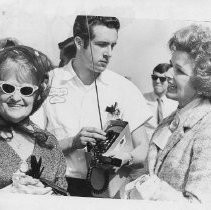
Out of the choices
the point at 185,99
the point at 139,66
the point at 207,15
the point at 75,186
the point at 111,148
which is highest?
the point at 207,15

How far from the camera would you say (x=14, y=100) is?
3047 mm

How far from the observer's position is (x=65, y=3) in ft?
10.6

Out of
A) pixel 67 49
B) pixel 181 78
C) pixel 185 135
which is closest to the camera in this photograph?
pixel 185 135

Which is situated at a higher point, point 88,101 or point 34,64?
point 34,64

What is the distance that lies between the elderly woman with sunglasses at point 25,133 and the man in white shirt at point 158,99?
0.57 metres

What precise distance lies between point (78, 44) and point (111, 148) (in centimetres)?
64

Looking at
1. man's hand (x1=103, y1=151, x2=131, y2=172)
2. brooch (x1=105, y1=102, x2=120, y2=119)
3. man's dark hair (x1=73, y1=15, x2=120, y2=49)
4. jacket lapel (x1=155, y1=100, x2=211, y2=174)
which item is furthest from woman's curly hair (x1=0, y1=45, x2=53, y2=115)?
jacket lapel (x1=155, y1=100, x2=211, y2=174)

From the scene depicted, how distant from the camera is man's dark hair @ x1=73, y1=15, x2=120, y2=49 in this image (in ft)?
10.2

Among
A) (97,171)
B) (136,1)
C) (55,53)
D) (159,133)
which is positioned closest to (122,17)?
(136,1)

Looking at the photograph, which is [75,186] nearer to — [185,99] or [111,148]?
[111,148]

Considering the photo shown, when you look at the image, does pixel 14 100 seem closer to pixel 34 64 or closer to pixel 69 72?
pixel 34 64

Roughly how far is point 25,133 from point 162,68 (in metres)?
0.89

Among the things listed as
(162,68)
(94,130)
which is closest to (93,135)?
(94,130)

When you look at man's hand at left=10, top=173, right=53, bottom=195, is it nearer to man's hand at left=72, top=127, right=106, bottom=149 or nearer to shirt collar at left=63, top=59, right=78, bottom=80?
man's hand at left=72, top=127, right=106, bottom=149
